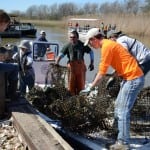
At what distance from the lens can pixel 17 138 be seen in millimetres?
5918

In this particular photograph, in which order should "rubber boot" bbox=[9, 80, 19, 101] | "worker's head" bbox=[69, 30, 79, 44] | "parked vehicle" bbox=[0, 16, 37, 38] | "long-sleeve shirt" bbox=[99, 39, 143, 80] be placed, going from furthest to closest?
"parked vehicle" bbox=[0, 16, 37, 38] < "worker's head" bbox=[69, 30, 79, 44] < "rubber boot" bbox=[9, 80, 19, 101] < "long-sleeve shirt" bbox=[99, 39, 143, 80]

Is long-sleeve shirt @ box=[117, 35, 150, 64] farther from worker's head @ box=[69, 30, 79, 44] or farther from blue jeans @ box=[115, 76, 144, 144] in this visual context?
worker's head @ box=[69, 30, 79, 44]

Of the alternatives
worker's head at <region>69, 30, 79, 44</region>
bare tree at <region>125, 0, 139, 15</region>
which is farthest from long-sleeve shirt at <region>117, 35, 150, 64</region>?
bare tree at <region>125, 0, 139, 15</region>

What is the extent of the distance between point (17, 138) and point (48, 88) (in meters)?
1.96

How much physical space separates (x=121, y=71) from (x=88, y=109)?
1.20 m

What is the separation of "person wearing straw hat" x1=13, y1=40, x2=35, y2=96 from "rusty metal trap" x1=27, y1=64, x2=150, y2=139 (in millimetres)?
1199

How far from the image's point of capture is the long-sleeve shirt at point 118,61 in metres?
5.57

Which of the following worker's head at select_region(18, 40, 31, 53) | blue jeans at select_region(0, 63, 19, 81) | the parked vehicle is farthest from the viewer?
the parked vehicle

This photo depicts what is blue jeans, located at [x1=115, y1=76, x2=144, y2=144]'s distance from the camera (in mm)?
5793

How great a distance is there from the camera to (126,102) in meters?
5.86

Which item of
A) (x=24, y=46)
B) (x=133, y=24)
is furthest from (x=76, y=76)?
(x=133, y=24)

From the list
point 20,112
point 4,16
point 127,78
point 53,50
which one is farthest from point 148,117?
point 53,50

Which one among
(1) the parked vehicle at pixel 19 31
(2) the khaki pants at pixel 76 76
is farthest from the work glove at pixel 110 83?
(1) the parked vehicle at pixel 19 31

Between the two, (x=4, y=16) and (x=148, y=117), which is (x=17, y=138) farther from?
(x=148, y=117)
